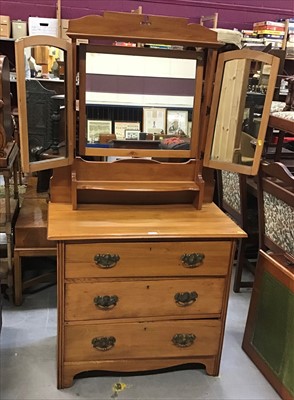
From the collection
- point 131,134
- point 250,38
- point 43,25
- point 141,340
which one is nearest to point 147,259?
point 141,340

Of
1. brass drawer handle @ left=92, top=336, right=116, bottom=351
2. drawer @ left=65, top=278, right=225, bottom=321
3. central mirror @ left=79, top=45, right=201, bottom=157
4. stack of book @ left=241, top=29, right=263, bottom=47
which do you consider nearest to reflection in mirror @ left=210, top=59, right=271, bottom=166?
central mirror @ left=79, top=45, right=201, bottom=157

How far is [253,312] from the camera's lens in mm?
2094

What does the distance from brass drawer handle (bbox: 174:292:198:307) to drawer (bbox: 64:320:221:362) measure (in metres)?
0.10

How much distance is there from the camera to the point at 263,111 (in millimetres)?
1758

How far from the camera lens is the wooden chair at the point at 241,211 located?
2.65 meters

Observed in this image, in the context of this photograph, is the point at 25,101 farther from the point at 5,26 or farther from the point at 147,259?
the point at 5,26

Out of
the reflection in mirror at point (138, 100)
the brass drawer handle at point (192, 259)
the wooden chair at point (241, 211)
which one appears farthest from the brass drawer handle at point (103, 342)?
the wooden chair at point (241, 211)

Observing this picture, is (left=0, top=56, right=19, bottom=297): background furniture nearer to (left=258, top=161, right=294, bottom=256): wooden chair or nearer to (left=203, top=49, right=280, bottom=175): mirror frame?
(left=203, top=49, right=280, bottom=175): mirror frame

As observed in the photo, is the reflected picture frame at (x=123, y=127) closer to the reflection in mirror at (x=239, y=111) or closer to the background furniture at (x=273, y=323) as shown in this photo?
the reflection in mirror at (x=239, y=111)

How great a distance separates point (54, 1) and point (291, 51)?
2863 millimetres

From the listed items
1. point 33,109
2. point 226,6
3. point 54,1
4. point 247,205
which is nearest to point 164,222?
point 33,109

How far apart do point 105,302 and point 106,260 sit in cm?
19

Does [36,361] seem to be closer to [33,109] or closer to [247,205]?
[33,109]

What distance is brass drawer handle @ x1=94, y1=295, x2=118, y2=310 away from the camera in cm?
174
